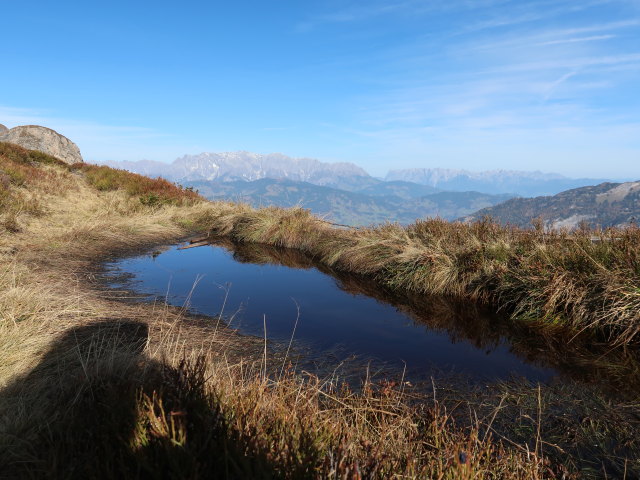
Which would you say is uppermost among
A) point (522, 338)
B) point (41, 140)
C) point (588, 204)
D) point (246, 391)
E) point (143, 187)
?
point (41, 140)

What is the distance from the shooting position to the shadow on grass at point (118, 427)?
6.60 feet

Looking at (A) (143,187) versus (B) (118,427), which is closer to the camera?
(B) (118,427)

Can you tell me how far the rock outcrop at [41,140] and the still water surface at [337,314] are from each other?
962 inches

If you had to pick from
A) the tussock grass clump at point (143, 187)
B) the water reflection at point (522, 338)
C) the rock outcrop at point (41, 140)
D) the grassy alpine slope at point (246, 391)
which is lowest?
the water reflection at point (522, 338)

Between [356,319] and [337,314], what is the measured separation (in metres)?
0.48

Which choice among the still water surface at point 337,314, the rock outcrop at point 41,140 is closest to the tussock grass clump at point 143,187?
the rock outcrop at point 41,140

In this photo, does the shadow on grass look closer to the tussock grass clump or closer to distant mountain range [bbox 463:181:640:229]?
the tussock grass clump

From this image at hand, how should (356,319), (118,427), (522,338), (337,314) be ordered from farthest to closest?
(337,314), (356,319), (522,338), (118,427)

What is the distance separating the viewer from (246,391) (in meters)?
3.19

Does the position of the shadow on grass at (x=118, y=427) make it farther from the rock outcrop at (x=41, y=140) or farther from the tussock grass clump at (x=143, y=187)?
the rock outcrop at (x=41, y=140)

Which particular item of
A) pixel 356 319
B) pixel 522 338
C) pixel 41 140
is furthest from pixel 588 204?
pixel 356 319

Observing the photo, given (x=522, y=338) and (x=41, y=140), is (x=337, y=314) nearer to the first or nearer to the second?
(x=522, y=338)

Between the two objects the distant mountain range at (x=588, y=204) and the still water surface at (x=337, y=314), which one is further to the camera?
the distant mountain range at (x=588, y=204)

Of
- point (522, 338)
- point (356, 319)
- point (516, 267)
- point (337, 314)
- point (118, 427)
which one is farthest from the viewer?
point (337, 314)
